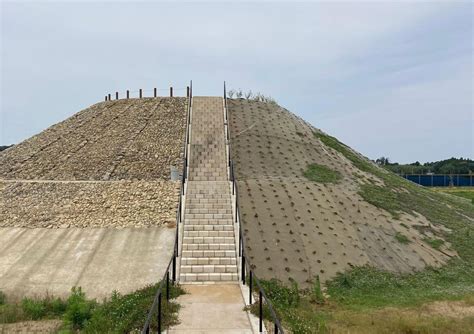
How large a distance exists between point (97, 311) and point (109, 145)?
1346cm

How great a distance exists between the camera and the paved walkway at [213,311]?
814 cm

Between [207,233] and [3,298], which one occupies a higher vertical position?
[207,233]

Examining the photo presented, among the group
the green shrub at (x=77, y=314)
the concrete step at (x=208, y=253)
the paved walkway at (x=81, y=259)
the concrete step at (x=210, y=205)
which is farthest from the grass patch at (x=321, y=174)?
the green shrub at (x=77, y=314)

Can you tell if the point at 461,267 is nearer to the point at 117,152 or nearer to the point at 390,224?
the point at 390,224

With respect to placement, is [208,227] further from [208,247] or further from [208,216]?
[208,247]

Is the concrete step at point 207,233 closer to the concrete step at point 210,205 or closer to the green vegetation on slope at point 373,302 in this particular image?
the concrete step at point 210,205

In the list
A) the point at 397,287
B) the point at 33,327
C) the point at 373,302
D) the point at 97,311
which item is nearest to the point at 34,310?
the point at 33,327

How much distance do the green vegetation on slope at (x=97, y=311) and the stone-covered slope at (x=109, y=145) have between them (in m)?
7.99

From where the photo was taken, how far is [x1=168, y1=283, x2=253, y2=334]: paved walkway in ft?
26.7

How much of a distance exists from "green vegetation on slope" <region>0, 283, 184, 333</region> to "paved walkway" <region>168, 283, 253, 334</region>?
267 mm

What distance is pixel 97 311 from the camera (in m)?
10.1

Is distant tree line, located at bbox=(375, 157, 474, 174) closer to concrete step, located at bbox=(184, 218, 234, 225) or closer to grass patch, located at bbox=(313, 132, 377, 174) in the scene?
grass patch, located at bbox=(313, 132, 377, 174)

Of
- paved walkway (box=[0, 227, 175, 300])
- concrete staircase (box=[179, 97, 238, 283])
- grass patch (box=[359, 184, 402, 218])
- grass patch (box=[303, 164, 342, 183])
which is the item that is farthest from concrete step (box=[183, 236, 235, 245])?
grass patch (box=[359, 184, 402, 218])

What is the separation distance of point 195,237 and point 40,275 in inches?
181
